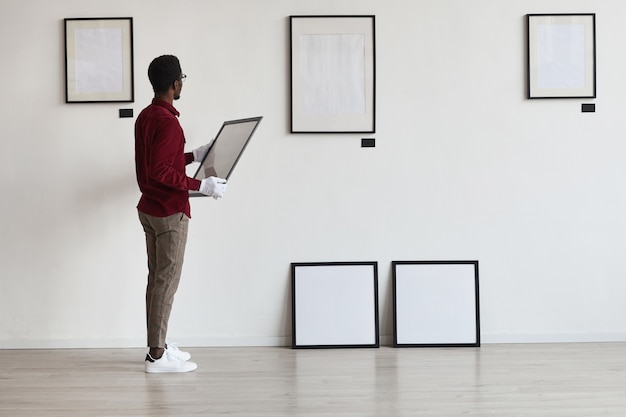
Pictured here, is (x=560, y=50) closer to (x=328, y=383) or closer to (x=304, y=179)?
(x=304, y=179)

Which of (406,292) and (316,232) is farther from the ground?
(316,232)

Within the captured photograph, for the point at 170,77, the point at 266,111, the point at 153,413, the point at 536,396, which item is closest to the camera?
the point at 153,413

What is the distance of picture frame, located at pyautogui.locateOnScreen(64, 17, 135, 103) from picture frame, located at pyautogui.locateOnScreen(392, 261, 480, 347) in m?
2.06

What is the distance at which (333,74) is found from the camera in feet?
15.5

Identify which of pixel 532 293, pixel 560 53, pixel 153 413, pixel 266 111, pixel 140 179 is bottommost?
pixel 153 413

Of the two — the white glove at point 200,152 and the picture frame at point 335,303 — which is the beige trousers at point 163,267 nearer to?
the white glove at point 200,152

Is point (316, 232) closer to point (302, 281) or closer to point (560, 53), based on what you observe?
point (302, 281)

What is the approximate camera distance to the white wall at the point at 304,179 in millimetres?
4707

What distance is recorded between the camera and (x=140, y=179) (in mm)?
4094

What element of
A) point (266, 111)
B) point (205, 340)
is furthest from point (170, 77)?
point (205, 340)

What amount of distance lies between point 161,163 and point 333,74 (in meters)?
1.37

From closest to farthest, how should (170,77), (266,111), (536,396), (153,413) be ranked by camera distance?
(153,413), (536,396), (170,77), (266,111)

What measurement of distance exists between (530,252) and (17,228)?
3.23 metres

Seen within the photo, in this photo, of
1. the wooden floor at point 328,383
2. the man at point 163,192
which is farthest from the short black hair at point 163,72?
the wooden floor at point 328,383
